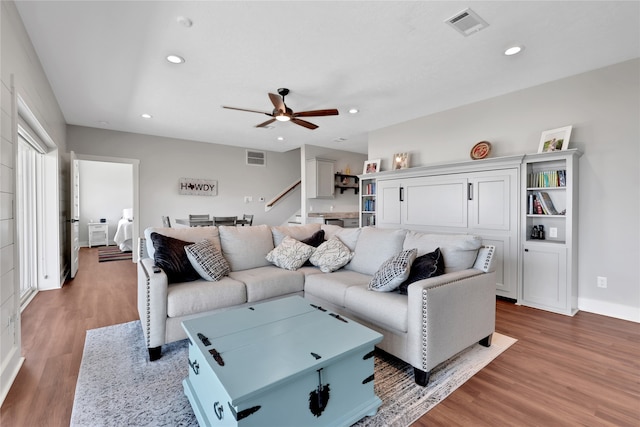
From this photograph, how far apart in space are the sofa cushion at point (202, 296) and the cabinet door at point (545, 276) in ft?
10.4

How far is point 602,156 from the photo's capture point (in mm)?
3158

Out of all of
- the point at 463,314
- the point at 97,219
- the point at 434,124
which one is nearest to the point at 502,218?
the point at 434,124

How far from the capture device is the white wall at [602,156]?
3.01 m

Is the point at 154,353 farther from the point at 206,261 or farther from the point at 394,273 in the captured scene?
the point at 394,273

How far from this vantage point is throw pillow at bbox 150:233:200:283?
2482mm

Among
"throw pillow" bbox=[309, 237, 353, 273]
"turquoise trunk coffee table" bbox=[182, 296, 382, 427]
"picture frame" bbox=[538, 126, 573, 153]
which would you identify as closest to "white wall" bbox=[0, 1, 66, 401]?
"turquoise trunk coffee table" bbox=[182, 296, 382, 427]

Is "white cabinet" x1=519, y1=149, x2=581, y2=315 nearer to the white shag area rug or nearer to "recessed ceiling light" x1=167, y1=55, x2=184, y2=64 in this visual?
the white shag area rug

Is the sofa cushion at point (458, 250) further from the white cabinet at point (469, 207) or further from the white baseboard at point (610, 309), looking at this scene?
the white baseboard at point (610, 309)

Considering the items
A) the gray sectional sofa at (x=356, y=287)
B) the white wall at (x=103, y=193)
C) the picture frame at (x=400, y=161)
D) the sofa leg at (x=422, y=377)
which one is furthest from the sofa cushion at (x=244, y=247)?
the white wall at (x=103, y=193)

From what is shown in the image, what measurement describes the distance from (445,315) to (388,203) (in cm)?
322

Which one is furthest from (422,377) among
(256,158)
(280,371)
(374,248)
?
(256,158)

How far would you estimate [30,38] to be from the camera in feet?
8.52

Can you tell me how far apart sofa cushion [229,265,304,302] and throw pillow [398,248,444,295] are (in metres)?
1.05

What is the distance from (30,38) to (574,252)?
18.4 ft
